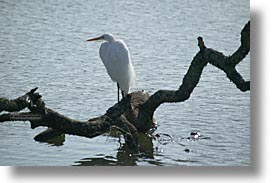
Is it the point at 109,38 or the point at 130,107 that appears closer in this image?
the point at 109,38

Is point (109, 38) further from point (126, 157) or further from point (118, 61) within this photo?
point (126, 157)

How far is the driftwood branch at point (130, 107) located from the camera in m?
3.91

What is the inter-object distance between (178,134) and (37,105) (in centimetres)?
79

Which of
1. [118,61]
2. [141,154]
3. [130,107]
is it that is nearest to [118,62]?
[118,61]

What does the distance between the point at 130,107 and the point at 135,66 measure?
26 cm

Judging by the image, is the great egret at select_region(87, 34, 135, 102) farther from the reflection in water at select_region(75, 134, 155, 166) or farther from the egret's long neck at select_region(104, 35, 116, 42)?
the reflection in water at select_region(75, 134, 155, 166)

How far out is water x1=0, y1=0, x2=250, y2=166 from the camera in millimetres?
3930

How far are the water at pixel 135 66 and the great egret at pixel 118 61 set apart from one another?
1.3 inches

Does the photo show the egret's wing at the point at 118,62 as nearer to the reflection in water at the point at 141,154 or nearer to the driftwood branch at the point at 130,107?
the driftwood branch at the point at 130,107

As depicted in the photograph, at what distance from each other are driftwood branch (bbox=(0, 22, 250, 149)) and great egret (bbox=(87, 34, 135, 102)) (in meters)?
0.10

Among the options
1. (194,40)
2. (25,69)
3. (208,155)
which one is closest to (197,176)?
(208,155)

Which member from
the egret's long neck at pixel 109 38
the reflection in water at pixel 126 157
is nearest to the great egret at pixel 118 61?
the egret's long neck at pixel 109 38

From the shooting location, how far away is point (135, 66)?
159 inches

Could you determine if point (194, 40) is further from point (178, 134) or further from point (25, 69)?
point (25, 69)
